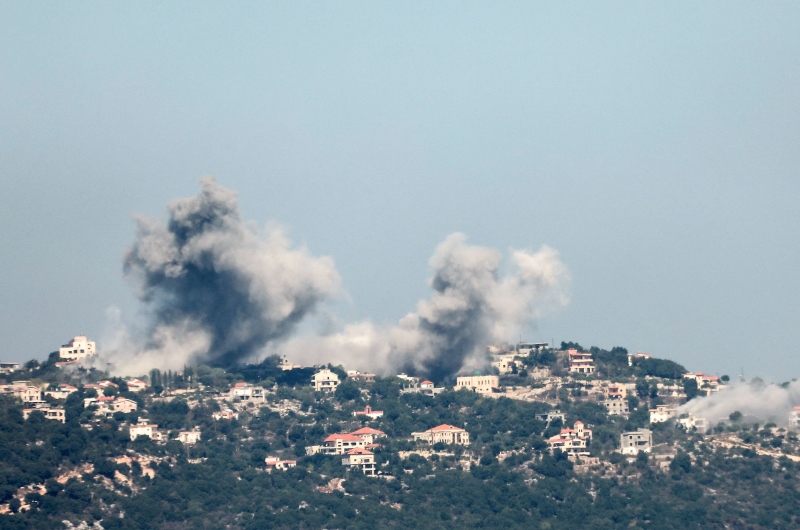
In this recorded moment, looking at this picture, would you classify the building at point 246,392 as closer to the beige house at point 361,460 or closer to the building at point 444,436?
the building at point 444,436

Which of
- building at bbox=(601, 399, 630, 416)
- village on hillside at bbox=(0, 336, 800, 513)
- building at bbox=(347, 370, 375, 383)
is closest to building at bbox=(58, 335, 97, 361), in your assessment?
village on hillside at bbox=(0, 336, 800, 513)

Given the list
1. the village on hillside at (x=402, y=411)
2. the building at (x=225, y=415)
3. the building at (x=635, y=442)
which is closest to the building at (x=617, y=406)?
the village on hillside at (x=402, y=411)

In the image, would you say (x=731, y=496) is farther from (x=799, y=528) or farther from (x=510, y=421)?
(x=510, y=421)

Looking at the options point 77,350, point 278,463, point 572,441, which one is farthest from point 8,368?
point 572,441

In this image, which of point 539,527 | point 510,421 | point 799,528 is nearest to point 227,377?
point 510,421

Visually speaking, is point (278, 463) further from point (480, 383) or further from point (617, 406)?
point (617, 406)
